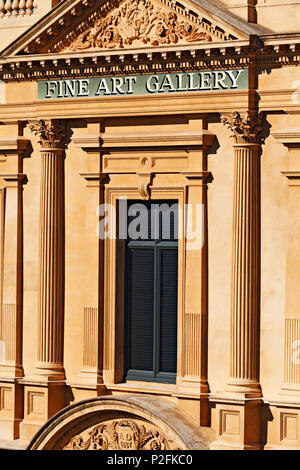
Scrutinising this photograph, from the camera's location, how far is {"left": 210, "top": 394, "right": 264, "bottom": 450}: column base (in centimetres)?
3550

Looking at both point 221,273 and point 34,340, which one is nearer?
point 221,273

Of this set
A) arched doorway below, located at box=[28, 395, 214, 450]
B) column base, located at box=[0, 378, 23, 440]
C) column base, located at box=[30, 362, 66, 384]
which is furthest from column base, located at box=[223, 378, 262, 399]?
column base, located at box=[0, 378, 23, 440]

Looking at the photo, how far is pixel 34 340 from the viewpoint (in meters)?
39.2

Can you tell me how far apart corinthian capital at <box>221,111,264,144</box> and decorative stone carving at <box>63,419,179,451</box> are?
6.45 metres

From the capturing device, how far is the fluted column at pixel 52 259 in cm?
3862

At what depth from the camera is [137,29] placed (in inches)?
1471

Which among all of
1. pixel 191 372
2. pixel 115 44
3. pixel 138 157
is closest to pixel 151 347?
pixel 191 372

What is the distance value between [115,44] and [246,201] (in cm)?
491

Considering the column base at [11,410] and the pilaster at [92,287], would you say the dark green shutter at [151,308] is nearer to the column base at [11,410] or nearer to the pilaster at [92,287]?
the pilaster at [92,287]

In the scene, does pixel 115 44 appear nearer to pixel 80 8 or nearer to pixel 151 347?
pixel 80 8

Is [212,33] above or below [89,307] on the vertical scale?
above

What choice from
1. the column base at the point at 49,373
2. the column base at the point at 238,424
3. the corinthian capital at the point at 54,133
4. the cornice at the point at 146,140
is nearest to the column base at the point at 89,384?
the column base at the point at 49,373

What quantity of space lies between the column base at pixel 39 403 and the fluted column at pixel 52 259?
1.05 feet
